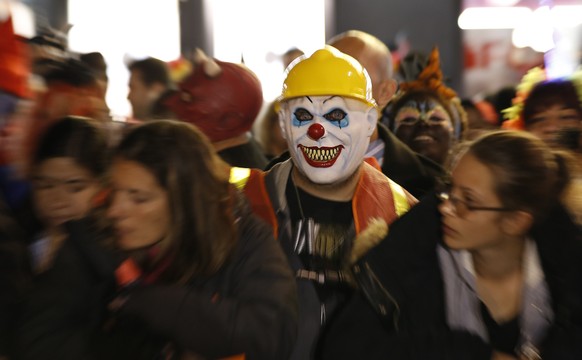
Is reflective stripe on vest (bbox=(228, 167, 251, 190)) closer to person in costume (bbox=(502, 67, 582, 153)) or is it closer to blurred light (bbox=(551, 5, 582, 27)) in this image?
person in costume (bbox=(502, 67, 582, 153))

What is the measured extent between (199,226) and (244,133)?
5.60ft

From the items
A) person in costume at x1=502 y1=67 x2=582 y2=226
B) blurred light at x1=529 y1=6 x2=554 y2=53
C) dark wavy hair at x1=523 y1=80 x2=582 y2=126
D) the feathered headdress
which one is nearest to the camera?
person in costume at x1=502 y1=67 x2=582 y2=226

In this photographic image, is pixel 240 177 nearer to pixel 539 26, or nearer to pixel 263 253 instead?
pixel 263 253

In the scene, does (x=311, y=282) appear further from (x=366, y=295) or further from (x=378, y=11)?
(x=378, y=11)

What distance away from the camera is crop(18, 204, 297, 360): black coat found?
171 cm

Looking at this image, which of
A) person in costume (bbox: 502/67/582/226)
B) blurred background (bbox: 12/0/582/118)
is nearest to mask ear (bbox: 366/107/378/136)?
person in costume (bbox: 502/67/582/226)

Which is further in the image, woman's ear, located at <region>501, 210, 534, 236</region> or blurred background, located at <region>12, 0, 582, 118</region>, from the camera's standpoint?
blurred background, located at <region>12, 0, 582, 118</region>

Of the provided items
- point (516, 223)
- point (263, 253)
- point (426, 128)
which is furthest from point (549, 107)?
point (263, 253)

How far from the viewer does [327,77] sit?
2.67 metres

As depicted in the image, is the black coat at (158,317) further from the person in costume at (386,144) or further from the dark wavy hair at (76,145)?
the person in costume at (386,144)

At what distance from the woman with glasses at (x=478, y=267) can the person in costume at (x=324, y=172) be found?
1.69ft

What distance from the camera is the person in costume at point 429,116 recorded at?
13.7ft

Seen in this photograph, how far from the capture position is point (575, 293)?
1.88 meters

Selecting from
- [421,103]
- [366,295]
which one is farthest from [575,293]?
[421,103]
